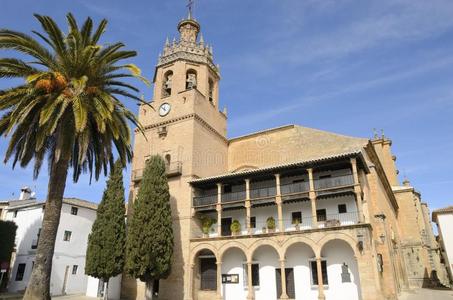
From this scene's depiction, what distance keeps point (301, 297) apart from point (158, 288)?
10142mm

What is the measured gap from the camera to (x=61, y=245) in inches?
1165

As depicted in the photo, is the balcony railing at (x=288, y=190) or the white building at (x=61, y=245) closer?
the balcony railing at (x=288, y=190)

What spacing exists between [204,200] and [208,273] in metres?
5.18

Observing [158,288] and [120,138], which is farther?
[158,288]

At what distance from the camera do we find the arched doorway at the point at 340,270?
20.6 metres

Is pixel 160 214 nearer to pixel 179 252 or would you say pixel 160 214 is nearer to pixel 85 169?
pixel 179 252

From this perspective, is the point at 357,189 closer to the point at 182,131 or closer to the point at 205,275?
the point at 205,275

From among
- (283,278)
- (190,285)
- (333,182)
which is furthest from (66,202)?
(333,182)

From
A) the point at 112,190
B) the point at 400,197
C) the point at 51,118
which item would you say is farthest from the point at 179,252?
the point at 400,197

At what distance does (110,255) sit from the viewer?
23.5m

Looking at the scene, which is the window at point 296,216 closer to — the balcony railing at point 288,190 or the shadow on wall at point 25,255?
the balcony railing at point 288,190

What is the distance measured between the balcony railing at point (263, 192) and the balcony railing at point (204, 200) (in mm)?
2951

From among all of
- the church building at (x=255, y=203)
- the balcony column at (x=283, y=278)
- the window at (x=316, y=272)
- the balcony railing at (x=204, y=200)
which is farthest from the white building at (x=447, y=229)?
the balcony railing at (x=204, y=200)

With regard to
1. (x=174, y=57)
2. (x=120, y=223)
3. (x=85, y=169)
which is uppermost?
(x=174, y=57)
